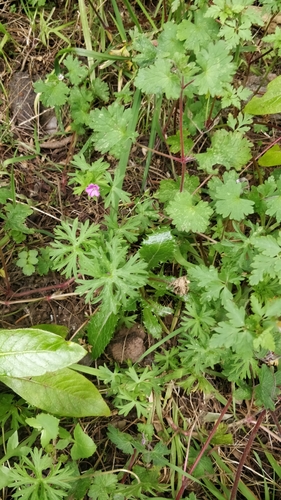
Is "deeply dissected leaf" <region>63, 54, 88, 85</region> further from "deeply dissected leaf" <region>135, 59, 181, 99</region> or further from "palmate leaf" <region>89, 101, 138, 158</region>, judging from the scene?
"deeply dissected leaf" <region>135, 59, 181, 99</region>

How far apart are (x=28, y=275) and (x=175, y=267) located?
27.0 inches

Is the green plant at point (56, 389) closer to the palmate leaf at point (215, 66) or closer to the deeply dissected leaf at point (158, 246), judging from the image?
the deeply dissected leaf at point (158, 246)

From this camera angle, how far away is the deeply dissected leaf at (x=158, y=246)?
208 centimetres

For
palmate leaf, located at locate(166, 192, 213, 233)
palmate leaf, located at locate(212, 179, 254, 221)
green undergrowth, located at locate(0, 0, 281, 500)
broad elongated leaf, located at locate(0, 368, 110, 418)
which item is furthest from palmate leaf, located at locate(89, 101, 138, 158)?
broad elongated leaf, located at locate(0, 368, 110, 418)

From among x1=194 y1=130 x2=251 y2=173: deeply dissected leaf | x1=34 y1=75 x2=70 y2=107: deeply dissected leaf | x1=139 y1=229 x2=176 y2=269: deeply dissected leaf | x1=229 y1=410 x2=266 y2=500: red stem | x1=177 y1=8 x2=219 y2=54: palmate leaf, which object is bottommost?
x1=229 y1=410 x2=266 y2=500: red stem

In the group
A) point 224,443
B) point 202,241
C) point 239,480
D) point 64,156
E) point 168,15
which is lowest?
point 239,480

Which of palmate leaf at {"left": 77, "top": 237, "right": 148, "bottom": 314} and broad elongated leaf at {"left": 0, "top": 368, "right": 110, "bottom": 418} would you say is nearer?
palmate leaf at {"left": 77, "top": 237, "right": 148, "bottom": 314}

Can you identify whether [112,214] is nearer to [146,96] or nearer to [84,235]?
[84,235]

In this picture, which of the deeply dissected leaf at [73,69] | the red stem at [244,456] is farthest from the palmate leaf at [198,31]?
the red stem at [244,456]

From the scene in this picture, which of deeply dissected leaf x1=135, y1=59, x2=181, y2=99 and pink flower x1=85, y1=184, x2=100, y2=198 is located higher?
deeply dissected leaf x1=135, y1=59, x2=181, y2=99

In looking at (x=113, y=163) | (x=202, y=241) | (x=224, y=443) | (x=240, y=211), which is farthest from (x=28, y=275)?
(x=224, y=443)

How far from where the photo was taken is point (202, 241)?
7.37 ft

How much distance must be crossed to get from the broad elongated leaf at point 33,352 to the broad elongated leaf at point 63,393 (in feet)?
0.51

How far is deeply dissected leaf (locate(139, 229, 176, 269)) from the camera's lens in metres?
2.08
